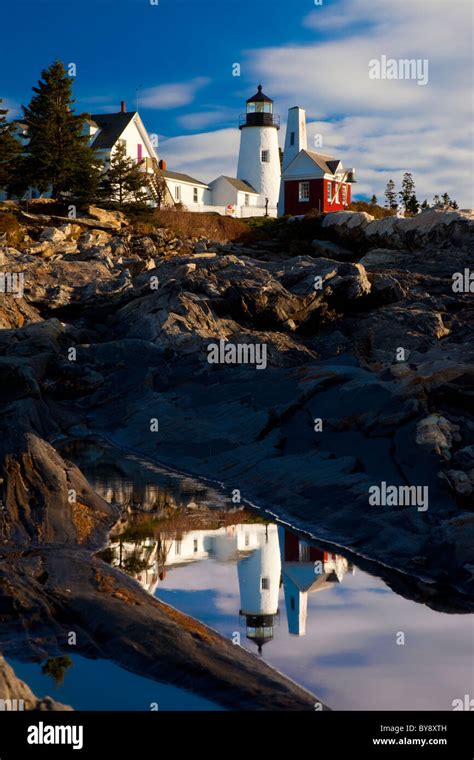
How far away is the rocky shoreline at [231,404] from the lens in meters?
11.9

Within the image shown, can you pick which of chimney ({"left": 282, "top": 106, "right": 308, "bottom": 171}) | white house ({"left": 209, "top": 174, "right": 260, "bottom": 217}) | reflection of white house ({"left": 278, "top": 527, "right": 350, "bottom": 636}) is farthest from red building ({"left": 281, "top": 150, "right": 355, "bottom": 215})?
reflection of white house ({"left": 278, "top": 527, "right": 350, "bottom": 636})

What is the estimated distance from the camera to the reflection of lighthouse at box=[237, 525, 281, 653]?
1211 cm

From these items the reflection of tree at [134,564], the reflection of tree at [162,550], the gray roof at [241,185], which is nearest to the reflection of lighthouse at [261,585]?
the reflection of tree at [162,550]

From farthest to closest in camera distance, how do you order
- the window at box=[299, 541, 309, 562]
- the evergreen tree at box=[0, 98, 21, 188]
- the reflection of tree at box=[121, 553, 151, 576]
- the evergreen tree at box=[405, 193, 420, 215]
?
1. the evergreen tree at box=[405, 193, 420, 215]
2. the evergreen tree at box=[0, 98, 21, 188]
3. the window at box=[299, 541, 309, 562]
4. the reflection of tree at box=[121, 553, 151, 576]

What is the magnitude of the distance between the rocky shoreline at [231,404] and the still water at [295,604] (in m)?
0.58

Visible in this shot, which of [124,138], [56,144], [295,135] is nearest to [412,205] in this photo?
[295,135]

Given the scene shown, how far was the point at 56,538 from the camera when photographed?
575 inches

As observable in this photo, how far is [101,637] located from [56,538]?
13.5 feet

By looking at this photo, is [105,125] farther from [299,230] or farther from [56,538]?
[56,538]

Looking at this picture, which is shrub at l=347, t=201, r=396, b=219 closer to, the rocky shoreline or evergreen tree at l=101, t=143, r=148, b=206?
the rocky shoreline

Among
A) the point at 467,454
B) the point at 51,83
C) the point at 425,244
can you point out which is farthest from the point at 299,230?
the point at 467,454

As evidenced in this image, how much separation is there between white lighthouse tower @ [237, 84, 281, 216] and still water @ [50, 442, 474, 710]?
6493 centimetres

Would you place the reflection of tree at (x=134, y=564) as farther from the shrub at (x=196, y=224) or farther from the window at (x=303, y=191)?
the window at (x=303, y=191)

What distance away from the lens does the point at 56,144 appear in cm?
5603
